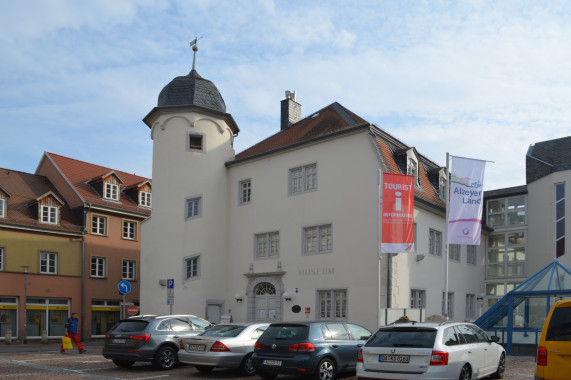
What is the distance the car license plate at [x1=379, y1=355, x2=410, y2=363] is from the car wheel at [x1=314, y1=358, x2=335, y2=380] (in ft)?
7.23

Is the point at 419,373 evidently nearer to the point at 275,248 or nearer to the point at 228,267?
the point at 275,248

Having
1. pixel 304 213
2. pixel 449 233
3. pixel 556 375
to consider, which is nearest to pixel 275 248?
pixel 304 213

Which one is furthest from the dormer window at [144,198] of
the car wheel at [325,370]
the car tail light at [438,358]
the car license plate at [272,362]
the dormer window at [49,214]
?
the car tail light at [438,358]

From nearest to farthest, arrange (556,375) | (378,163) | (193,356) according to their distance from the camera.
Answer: (556,375), (193,356), (378,163)

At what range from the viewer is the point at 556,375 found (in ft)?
30.4

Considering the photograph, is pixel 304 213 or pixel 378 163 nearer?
pixel 378 163

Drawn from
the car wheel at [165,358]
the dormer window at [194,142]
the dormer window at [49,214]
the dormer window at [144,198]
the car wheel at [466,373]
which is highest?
the dormer window at [194,142]

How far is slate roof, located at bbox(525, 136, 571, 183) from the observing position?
32938 millimetres

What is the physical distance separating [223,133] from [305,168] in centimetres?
568

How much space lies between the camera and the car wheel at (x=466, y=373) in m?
11.8

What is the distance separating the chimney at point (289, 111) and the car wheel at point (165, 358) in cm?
2003

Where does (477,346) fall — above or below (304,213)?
below

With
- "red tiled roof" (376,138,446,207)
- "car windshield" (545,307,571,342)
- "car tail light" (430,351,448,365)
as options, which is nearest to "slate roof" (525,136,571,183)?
"red tiled roof" (376,138,446,207)

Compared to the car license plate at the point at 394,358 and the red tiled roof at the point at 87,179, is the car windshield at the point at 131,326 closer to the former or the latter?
the car license plate at the point at 394,358
